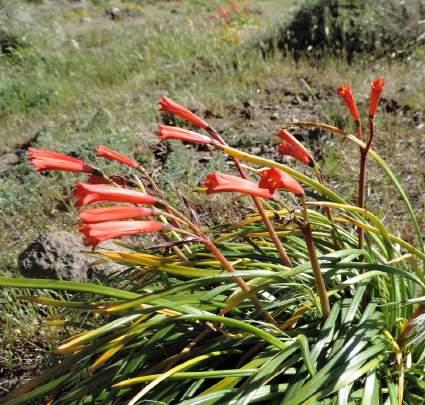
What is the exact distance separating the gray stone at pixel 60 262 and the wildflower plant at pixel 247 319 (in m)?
0.82

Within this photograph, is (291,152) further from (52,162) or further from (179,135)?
(52,162)

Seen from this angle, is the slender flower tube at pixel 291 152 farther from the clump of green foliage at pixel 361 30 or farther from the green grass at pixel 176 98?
the clump of green foliage at pixel 361 30

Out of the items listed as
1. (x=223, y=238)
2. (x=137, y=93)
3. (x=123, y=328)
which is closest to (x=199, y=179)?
(x=223, y=238)

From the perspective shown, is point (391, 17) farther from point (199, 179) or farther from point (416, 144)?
point (199, 179)

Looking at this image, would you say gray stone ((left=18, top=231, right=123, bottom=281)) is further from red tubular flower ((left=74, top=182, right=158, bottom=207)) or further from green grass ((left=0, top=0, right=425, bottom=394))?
red tubular flower ((left=74, top=182, right=158, bottom=207))

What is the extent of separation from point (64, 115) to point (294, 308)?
4.83 metres

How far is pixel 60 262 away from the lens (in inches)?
108

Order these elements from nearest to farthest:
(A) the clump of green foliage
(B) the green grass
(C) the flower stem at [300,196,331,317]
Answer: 1. (C) the flower stem at [300,196,331,317]
2. (B) the green grass
3. (A) the clump of green foliage

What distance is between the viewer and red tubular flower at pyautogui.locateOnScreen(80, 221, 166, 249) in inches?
43.3

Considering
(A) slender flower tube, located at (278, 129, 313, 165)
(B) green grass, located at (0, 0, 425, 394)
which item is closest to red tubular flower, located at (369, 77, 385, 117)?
(A) slender flower tube, located at (278, 129, 313, 165)

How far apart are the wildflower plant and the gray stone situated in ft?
2.70

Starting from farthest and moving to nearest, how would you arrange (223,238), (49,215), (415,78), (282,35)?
(282,35)
(415,78)
(49,215)
(223,238)

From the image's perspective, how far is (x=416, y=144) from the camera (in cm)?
395

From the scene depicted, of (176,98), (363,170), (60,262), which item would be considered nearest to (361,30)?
(176,98)
